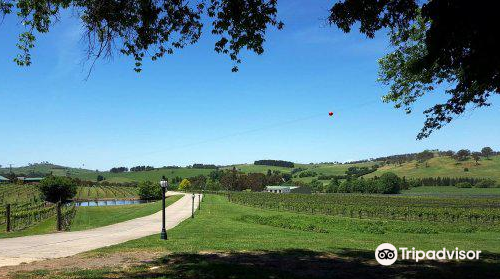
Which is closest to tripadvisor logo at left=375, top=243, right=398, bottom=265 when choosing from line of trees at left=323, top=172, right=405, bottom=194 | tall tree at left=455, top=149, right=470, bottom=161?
line of trees at left=323, top=172, right=405, bottom=194

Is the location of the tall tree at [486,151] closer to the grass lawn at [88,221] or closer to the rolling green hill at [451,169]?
the rolling green hill at [451,169]

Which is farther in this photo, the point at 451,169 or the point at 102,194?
the point at 451,169

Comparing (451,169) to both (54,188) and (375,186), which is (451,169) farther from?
(54,188)

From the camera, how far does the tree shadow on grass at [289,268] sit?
8.80 metres

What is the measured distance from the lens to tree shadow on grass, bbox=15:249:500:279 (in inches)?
347

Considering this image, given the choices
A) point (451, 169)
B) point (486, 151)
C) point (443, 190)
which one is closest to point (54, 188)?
→ point (443, 190)

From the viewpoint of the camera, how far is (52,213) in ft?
146

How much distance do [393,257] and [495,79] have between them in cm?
580

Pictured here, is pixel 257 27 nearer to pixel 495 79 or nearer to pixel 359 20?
pixel 359 20

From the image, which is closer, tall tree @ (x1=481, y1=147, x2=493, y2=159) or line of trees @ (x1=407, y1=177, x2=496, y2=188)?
line of trees @ (x1=407, y1=177, x2=496, y2=188)

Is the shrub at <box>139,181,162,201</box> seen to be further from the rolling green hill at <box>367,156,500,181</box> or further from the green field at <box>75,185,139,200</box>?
the rolling green hill at <box>367,156,500,181</box>

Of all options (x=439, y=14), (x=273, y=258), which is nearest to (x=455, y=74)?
(x=439, y=14)

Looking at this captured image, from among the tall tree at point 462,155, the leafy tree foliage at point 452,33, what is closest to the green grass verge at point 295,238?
the leafy tree foliage at point 452,33

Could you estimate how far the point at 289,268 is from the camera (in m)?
9.72
